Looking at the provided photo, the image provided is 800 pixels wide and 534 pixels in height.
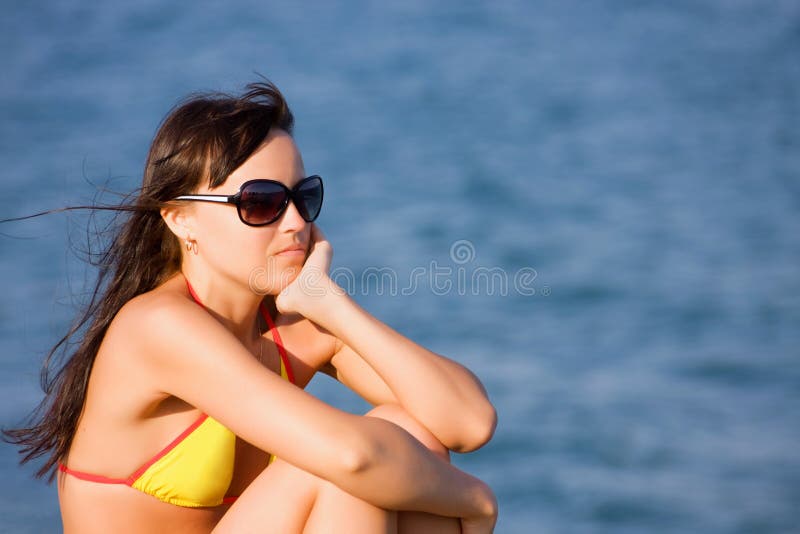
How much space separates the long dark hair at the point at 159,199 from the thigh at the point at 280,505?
0.57 meters

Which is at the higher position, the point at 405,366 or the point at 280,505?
the point at 405,366

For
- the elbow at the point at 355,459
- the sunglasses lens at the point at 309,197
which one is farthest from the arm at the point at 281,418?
the sunglasses lens at the point at 309,197

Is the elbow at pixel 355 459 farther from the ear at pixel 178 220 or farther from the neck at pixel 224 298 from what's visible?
the ear at pixel 178 220

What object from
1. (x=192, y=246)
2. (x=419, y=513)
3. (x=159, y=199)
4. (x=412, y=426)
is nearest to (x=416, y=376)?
(x=412, y=426)

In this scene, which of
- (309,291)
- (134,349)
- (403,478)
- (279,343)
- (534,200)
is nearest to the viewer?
(403,478)

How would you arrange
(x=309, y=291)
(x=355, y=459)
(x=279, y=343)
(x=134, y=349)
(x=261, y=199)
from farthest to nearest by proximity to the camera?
1. (x=279, y=343)
2. (x=309, y=291)
3. (x=261, y=199)
4. (x=134, y=349)
5. (x=355, y=459)

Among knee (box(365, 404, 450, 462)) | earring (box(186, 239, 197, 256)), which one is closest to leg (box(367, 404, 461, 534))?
knee (box(365, 404, 450, 462))

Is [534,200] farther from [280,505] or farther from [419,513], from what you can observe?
[280,505]

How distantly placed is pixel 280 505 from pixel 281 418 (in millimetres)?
267

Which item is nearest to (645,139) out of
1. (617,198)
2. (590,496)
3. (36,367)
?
(617,198)

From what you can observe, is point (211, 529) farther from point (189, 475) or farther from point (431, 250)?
point (431, 250)

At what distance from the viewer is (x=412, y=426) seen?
297 centimetres

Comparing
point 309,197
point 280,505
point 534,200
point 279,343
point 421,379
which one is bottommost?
point 280,505

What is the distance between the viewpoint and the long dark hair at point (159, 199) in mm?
2959
